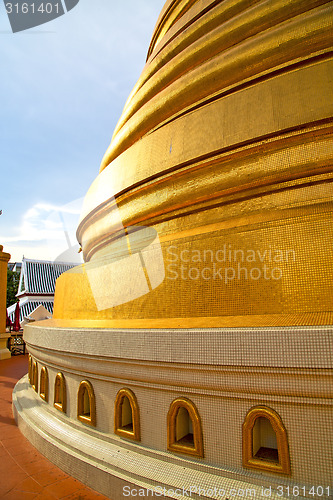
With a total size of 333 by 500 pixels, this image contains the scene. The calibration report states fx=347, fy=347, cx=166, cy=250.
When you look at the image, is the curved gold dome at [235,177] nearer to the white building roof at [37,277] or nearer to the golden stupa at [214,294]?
the golden stupa at [214,294]

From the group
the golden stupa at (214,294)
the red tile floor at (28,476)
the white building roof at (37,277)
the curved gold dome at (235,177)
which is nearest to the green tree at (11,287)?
the white building roof at (37,277)

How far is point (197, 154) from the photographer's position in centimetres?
415

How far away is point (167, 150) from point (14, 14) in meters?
5.07

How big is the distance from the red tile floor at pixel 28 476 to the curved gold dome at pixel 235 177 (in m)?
1.58

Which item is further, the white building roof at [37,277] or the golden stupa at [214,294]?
the white building roof at [37,277]

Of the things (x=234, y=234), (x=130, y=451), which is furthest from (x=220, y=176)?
(x=130, y=451)

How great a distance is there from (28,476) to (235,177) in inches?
150

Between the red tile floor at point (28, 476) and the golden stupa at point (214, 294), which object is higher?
the golden stupa at point (214, 294)

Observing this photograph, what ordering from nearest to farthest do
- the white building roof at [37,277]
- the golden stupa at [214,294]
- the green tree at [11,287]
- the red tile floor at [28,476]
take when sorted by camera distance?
the golden stupa at [214,294]
the red tile floor at [28,476]
the white building roof at [37,277]
the green tree at [11,287]

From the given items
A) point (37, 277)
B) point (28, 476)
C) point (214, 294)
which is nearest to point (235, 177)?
point (214, 294)

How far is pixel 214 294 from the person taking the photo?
331cm

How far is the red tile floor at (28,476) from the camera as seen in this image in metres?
3.16

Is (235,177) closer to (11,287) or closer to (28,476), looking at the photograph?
(28,476)

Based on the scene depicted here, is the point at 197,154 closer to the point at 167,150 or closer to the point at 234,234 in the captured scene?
the point at 167,150
